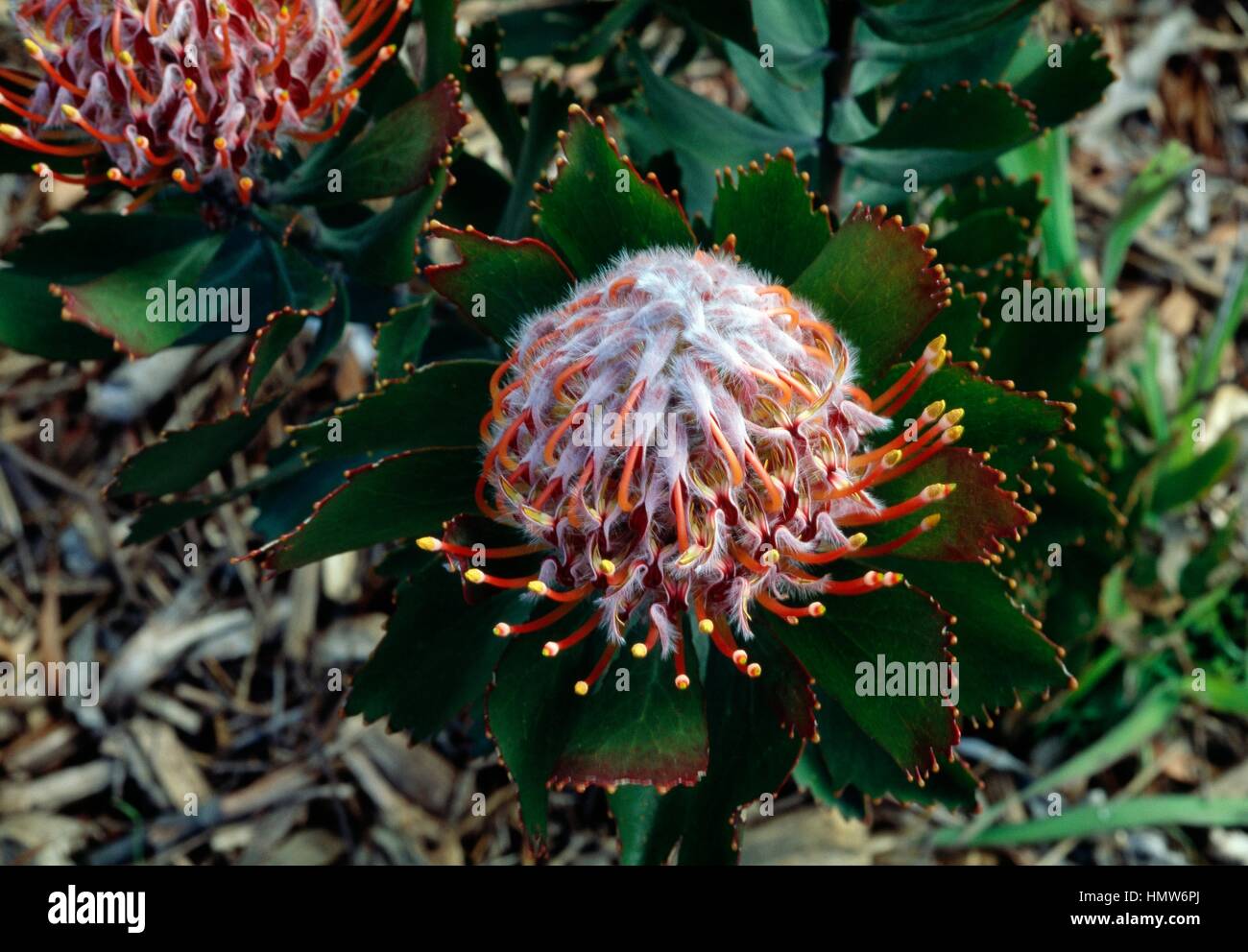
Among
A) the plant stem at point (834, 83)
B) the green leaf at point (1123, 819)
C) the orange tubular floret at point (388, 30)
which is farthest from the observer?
the green leaf at point (1123, 819)

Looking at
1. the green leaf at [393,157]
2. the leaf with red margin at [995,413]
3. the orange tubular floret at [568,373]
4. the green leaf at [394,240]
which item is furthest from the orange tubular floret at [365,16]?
the leaf with red margin at [995,413]

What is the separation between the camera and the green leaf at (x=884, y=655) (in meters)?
1.18

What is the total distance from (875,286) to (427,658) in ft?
2.23

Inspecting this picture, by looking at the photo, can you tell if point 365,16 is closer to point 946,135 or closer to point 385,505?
point 385,505

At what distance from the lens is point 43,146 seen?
1366mm

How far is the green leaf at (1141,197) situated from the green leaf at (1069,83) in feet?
2.37

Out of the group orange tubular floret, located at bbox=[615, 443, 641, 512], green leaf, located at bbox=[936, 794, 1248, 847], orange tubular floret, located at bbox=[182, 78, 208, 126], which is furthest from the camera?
green leaf, located at bbox=[936, 794, 1248, 847]

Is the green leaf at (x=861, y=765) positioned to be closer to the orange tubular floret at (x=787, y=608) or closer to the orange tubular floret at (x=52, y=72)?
the orange tubular floret at (x=787, y=608)

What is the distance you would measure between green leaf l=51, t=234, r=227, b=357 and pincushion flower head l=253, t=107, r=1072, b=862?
0.79 feet

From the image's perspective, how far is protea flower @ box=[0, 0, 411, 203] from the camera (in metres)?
1.32

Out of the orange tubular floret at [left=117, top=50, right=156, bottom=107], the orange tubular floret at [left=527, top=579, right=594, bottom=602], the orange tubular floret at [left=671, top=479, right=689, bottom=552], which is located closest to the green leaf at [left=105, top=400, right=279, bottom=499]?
the orange tubular floret at [left=117, top=50, right=156, bottom=107]

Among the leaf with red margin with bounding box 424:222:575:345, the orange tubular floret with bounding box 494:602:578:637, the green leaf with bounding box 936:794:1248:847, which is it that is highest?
the leaf with red margin with bounding box 424:222:575:345

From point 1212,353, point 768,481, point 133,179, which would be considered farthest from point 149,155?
point 1212,353

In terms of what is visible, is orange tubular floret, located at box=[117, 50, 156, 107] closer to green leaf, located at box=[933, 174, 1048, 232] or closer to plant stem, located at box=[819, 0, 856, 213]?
plant stem, located at box=[819, 0, 856, 213]
